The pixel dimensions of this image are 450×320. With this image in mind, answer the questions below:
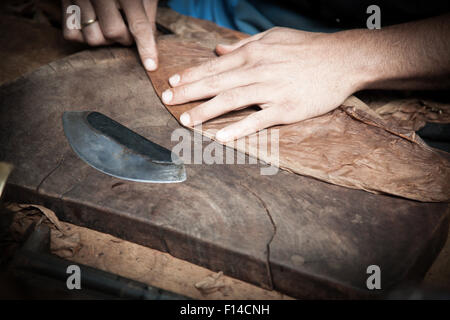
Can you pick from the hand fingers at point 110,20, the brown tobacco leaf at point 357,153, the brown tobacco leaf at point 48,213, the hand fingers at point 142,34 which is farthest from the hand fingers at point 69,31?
the brown tobacco leaf at point 48,213

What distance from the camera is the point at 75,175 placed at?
1089 millimetres

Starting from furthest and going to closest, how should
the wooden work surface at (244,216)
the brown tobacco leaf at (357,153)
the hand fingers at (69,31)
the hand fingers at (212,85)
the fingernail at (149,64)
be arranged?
the hand fingers at (69,31) → the fingernail at (149,64) → the hand fingers at (212,85) → the brown tobacco leaf at (357,153) → the wooden work surface at (244,216)

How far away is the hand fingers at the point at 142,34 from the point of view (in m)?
1.43

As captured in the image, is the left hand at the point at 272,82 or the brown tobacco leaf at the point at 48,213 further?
the left hand at the point at 272,82

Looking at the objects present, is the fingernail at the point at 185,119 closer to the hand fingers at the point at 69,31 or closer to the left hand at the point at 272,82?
the left hand at the point at 272,82

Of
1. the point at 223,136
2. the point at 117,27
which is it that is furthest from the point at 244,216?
the point at 117,27

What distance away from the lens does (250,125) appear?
46.0 inches

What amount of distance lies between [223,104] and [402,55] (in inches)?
24.5

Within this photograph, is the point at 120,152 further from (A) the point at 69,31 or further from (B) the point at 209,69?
(A) the point at 69,31

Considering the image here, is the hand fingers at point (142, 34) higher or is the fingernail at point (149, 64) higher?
the hand fingers at point (142, 34)

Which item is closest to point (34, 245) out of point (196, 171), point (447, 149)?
point (196, 171)

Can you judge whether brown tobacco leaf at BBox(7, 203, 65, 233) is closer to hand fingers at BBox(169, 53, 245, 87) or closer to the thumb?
hand fingers at BBox(169, 53, 245, 87)

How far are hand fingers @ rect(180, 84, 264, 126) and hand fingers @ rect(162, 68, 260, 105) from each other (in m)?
0.05
